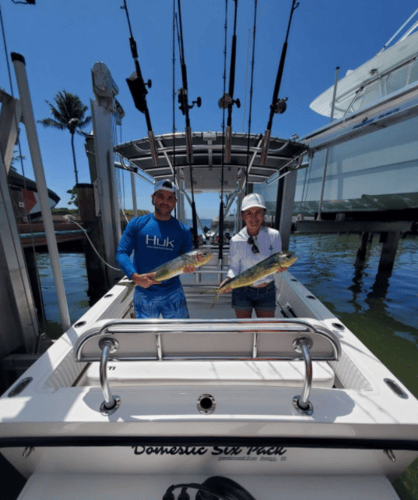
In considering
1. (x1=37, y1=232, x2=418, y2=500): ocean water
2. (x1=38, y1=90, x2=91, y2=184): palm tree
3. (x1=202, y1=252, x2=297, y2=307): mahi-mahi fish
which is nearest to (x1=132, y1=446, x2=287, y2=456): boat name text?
(x1=202, y1=252, x2=297, y2=307): mahi-mahi fish

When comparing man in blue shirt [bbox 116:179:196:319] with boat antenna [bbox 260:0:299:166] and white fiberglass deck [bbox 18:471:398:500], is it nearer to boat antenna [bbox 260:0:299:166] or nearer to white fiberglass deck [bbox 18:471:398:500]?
white fiberglass deck [bbox 18:471:398:500]

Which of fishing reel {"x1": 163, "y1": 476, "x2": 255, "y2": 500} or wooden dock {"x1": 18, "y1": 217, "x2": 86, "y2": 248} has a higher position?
wooden dock {"x1": 18, "y1": 217, "x2": 86, "y2": 248}

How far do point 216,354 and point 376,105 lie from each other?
576cm

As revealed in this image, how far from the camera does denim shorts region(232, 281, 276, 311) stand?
2.68 m

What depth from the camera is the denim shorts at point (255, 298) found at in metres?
2.68

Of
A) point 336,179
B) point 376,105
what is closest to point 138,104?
point 376,105

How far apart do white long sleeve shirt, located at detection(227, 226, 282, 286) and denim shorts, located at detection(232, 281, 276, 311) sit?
19 centimetres

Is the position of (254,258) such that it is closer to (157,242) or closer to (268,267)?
(268,267)

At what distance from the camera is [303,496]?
1.25 meters

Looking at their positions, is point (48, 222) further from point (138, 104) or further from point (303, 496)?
point (303, 496)

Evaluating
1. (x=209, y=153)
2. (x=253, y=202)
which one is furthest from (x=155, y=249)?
(x=209, y=153)

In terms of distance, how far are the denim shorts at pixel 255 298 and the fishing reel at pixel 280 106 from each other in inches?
103

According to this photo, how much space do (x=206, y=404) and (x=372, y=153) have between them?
11199 millimetres

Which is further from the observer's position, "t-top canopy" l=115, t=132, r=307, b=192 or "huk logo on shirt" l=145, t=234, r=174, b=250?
"t-top canopy" l=115, t=132, r=307, b=192
